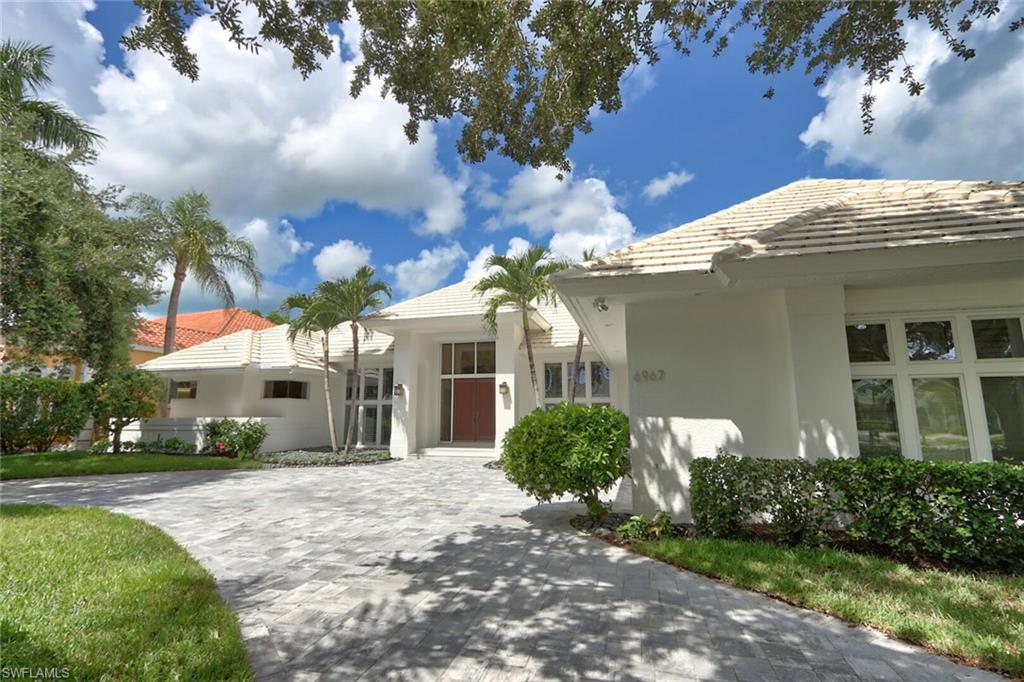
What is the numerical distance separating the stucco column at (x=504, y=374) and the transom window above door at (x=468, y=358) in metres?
1.26

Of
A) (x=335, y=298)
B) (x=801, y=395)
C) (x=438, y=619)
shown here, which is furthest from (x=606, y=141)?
(x=335, y=298)

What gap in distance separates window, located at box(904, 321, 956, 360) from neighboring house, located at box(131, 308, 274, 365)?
20.2 metres

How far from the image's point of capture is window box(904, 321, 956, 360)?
19.1 feet

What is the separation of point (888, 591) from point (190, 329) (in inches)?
1353

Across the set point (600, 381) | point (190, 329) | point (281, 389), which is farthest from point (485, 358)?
point (190, 329)

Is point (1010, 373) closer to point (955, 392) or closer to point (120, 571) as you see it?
point (955, 392)

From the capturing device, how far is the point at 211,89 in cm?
591

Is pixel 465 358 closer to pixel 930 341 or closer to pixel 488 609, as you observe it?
pixel 930 341

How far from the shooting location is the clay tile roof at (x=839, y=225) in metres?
5.26

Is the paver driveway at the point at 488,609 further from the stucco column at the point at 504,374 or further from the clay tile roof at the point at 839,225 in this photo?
the stucco column at the point at 504,374

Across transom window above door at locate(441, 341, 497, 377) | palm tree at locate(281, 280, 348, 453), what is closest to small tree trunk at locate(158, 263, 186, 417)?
palm tree at locate(281, 280, 348, 453)

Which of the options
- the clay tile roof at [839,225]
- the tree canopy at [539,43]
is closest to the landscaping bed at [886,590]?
the clay tile roof at [839,225]

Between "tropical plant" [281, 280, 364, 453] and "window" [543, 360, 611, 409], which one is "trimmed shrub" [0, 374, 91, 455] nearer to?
"tropical plant" [281, 280, 364, 453]

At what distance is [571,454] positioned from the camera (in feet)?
20.6
